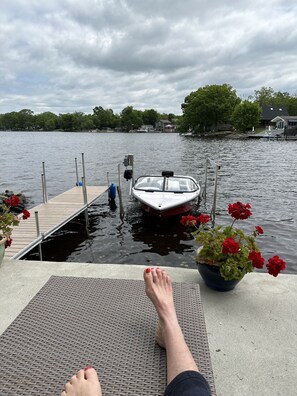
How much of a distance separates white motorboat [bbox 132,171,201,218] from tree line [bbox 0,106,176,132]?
422 feet

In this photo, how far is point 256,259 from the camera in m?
3.33

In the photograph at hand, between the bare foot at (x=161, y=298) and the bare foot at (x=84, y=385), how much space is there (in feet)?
1.80

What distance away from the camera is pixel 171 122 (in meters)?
157

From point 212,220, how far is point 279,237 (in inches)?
102

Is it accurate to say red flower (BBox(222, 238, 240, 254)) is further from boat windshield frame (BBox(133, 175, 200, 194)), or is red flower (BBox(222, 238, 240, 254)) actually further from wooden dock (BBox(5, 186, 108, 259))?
boat windshield frame (BBox(133, 175, 200, 194))

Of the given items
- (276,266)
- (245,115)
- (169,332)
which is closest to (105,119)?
(245,115)

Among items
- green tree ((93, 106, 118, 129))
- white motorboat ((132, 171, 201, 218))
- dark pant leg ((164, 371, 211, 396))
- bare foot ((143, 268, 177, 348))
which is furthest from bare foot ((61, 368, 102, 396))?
green tree ((93, 106, 118, 129))

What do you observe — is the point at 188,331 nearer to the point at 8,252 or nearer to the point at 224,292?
the point at 224,292

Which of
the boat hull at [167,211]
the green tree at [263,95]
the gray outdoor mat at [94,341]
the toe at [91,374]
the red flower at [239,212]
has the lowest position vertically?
the boat hull at [167,211]

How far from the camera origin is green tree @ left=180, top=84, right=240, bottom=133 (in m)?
78.4

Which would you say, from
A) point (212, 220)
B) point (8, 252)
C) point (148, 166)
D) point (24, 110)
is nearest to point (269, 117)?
point (148, 166)

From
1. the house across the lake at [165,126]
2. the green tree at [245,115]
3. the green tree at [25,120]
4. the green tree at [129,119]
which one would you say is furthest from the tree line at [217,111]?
the green tree at [25,120]

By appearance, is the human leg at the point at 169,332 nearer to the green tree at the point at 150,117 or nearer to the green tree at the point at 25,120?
the green tree at the point at 150,117

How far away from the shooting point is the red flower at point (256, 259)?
331 cm
